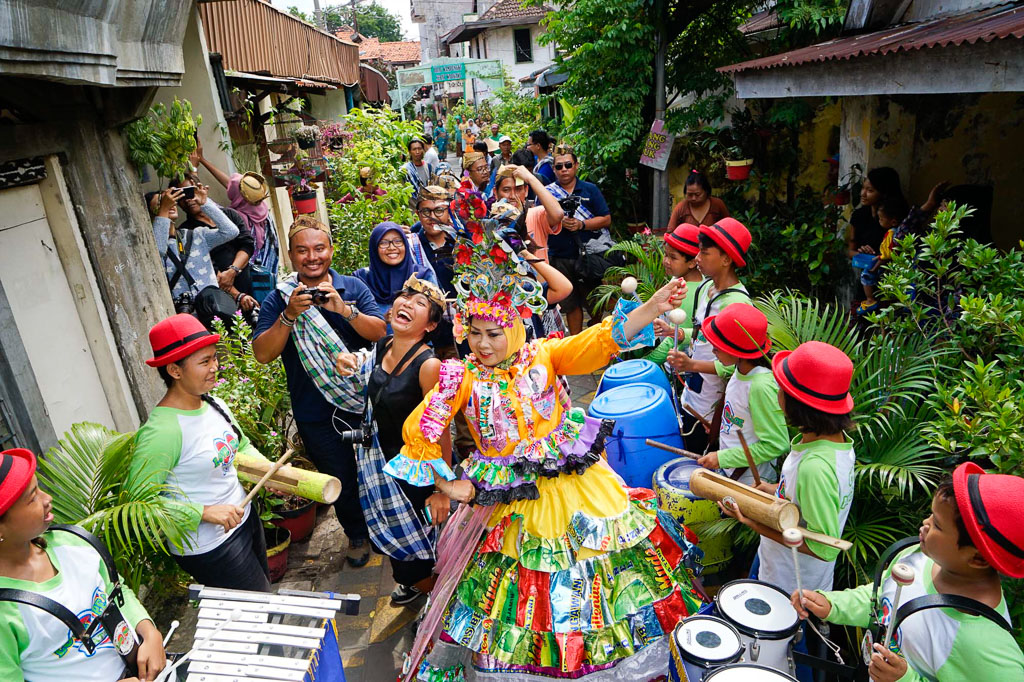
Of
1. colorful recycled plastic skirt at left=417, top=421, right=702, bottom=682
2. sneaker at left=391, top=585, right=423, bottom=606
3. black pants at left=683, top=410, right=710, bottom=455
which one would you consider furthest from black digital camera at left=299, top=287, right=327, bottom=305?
black pants at left=683, top=410, right=710, bottom=455

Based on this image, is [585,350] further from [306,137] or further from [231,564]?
[306,137]

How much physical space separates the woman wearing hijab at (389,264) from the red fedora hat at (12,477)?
108 inches

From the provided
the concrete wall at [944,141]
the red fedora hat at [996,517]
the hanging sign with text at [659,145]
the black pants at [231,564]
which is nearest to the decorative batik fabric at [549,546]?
the black pants at [231,564]

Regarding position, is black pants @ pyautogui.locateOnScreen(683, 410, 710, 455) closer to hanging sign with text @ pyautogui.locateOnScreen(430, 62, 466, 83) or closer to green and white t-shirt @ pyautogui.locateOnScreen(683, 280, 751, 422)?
green and white t-shirt @ pyautogui.locateOnScreen(683, 280, 751, 422)

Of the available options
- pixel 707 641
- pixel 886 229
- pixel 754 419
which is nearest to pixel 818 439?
pixel 754 419

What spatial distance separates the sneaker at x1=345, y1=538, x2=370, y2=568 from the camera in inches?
173

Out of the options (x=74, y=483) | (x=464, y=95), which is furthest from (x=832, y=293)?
(x=464, y=95)

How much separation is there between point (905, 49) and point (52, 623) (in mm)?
4978

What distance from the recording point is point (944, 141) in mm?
5742

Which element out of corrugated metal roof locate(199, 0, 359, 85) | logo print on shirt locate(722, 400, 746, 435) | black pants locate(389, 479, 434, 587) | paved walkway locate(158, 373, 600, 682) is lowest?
paved walkway locate(158, 373, 600, 682)

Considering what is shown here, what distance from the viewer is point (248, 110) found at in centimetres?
913

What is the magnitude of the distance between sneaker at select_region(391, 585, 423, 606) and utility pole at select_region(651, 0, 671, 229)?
6.40 meters

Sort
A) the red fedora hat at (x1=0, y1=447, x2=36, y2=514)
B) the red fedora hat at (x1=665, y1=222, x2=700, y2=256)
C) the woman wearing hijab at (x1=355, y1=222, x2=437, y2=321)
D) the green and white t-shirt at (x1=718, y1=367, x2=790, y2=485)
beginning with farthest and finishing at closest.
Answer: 1. the woman wearing hijab at (x1=355, y1=222, x2=437, y2=321)
2. the red fedora hat at (x1=665, y1=222, x2=700, y2=256)
3. the green and white t-shirt at (x1=718, y1=367, x2=790, y2=485)
4. the red fedora hat at (x1=0, y1=447, x2=36, y2=514)

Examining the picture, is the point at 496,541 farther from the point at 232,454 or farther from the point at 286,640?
the point at 232,454
